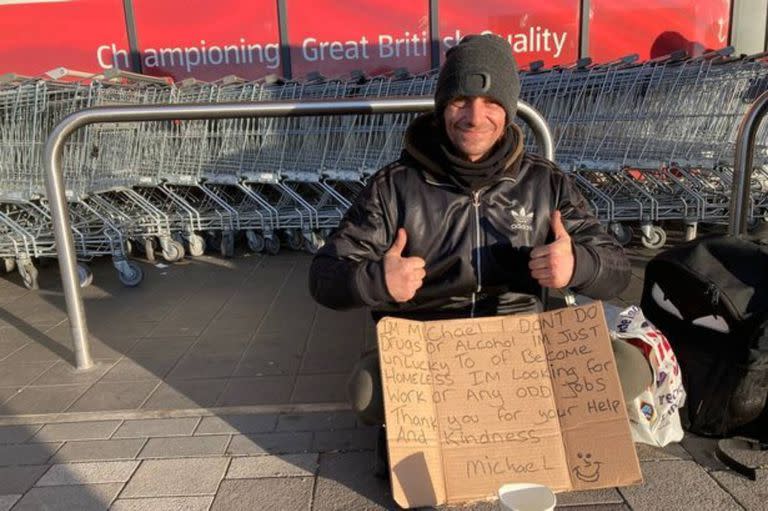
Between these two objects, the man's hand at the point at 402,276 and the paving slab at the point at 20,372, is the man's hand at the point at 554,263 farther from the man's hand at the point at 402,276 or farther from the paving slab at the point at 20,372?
the paving slab at the point at 20,372

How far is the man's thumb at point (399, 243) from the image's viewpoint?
2146 millimetres

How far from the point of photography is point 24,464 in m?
2.48

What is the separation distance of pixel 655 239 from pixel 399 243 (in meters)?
4.19

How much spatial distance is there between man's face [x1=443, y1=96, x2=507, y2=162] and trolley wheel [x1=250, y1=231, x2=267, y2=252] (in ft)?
13.2

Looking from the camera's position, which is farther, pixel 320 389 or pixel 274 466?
pixel 320 389

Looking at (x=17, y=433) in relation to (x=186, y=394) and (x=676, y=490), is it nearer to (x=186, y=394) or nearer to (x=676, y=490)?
(x=186, y=394)

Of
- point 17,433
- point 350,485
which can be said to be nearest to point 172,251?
point 17,433

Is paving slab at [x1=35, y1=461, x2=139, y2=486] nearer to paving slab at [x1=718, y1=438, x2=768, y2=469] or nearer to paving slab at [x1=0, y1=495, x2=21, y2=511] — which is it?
paving slab at [x1=0, y1=495, x2=21, y2=511]

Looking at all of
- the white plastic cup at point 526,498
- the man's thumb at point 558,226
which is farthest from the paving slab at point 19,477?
the man's thumb at point 558,226

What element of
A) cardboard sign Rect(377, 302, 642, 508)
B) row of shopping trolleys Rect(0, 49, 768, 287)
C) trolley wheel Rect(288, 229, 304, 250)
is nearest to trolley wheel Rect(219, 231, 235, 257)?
row of shopping trolleys Rect(0, 49, 768, 287)

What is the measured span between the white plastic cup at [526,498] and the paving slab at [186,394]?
1.78 m

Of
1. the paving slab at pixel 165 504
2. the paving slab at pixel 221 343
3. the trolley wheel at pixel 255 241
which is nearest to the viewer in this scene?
the paving slab at pixel 165 504

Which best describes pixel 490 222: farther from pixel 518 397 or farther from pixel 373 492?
pixel 373 492

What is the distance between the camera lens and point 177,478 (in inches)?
92.7
